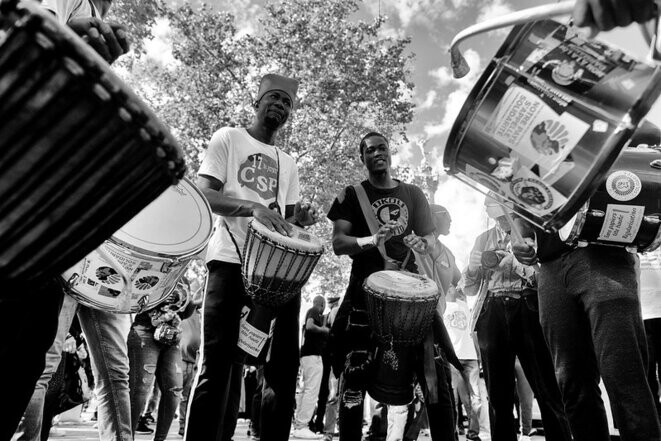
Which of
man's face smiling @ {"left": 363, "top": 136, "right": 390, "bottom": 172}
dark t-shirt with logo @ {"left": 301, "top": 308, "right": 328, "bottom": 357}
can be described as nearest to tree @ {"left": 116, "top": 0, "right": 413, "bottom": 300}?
dark t-shirt with logo @ {"left": 301, "top": 308, "right": 328, "bottom": 357}

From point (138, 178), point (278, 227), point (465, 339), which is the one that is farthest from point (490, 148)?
point (465, 339)

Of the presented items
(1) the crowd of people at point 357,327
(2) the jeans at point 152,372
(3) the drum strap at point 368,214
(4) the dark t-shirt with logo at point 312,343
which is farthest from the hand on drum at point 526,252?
(4) the dark t-shirt with logo at point 312,343

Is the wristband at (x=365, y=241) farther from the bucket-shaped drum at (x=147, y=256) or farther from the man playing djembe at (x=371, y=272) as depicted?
the bucket-shaped drum at (x=147, y=256)

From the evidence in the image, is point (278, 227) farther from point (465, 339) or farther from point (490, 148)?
point (465, 339)

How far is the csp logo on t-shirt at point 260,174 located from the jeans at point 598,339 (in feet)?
5.61

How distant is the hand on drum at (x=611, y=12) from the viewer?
137 centimetres

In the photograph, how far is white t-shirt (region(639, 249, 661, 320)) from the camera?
429 centimetres

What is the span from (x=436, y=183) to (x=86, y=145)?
20815mm

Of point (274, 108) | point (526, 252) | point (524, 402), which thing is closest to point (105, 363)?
point (274, 108)

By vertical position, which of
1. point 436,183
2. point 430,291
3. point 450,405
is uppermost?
point 436,183

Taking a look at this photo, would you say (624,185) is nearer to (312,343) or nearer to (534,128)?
(534,128)

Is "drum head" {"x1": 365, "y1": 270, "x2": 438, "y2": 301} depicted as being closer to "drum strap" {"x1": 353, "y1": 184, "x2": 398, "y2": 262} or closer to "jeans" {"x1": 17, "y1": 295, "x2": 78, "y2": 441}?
"drum strap" {"x1": 353, "y1": 184, "x2": 398, "y2": 262}

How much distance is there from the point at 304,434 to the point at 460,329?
3.26 m

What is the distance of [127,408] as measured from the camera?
311 centimetres
